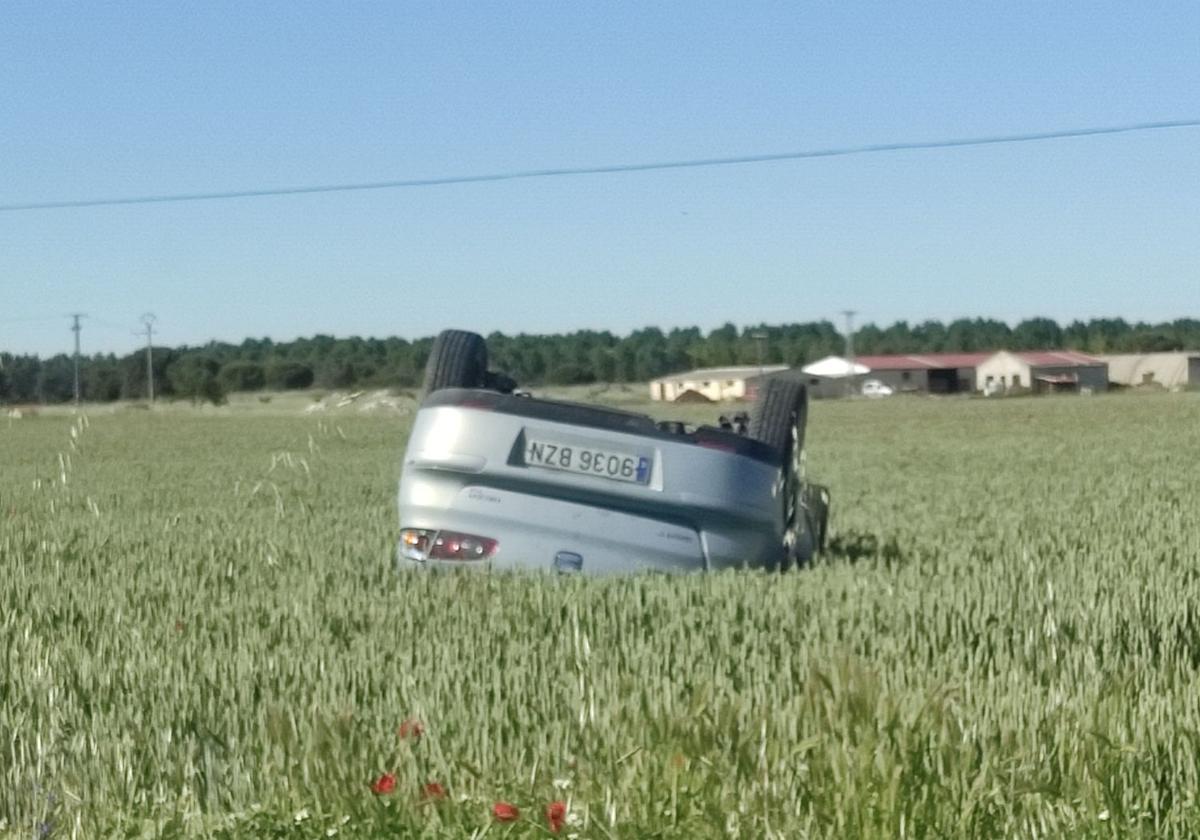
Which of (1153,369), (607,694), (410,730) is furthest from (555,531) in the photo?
(1153,369)

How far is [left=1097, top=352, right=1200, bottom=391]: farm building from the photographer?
4584 inches

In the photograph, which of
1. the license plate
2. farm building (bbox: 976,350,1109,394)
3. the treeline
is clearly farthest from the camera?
farm building (bbox: 976,350,1109,394)

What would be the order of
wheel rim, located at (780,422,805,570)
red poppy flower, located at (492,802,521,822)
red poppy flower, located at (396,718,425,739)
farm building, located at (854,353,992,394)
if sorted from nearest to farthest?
1. red poppy flower, located at (492,802,521,822)
2. red poppy flower, located at (396,718,425,739)
3. wheel rim, located at (780,422,805,570)
4. farm building, located at (854,353,992,394)

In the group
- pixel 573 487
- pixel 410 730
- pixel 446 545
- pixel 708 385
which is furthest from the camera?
pixel 708 385

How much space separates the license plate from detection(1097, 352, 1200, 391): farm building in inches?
4347

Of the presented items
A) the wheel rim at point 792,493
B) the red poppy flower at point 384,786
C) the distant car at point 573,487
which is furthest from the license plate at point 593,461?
the red poppy flower at point 384,786

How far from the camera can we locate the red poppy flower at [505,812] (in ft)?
13.9

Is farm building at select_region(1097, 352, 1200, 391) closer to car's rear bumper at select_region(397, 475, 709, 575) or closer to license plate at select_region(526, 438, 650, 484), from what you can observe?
car's rear bumper at select_region(397, 475, 709, 575)

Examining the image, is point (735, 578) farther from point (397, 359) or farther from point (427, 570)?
point (397, 359)

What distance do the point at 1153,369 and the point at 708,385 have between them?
176 ft

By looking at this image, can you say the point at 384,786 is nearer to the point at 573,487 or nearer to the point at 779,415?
the point at 573,487

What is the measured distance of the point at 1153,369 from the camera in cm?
11988

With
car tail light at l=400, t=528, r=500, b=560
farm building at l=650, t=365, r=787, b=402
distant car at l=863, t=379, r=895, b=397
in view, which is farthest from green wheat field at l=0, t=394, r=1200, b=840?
distant car at l=863, t=379, r=895, b=397

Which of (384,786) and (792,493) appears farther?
(792,493)
